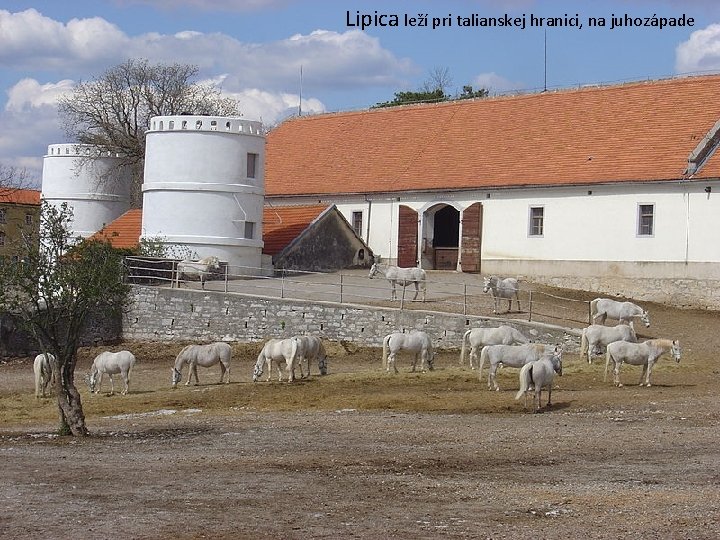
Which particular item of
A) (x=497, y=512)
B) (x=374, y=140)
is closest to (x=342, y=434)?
(x=497, y=512)

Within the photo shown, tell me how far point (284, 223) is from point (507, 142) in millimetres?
9597

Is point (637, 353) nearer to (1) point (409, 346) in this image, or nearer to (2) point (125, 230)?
(1) point (409, 346)

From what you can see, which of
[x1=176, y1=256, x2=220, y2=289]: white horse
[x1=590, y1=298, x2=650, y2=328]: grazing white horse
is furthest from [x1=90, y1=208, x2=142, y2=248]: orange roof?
[x1=590, y1=298, x2=650, y2=328]: grazing white horse

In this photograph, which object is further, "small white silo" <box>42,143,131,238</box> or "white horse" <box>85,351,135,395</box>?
"small white silo" <box>42,143,131,238</box>

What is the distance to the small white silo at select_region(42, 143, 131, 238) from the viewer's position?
56.0 m

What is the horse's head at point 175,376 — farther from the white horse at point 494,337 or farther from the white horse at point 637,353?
the white horse at point 637,353

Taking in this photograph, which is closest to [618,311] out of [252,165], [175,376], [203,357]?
[203,357]

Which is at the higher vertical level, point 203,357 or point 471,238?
point 471,238

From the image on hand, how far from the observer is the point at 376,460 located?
16.7 metres

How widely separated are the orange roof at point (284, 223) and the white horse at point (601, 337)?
65.9 ft

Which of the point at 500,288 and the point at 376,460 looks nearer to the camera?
the point at 376,460

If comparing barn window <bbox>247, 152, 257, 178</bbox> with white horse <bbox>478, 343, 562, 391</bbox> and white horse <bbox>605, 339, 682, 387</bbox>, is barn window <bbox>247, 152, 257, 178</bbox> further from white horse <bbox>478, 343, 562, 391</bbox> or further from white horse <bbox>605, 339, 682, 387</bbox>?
white horse <bbox>605, 339, 682, 387</bbox>

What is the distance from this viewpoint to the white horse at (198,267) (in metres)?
43.4

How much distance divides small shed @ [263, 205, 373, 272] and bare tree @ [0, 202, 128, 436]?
85.3ft
